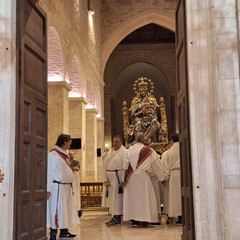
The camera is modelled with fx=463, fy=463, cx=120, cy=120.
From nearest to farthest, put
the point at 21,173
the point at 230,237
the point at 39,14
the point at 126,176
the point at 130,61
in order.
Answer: the point at 230,237, the point at 21,173, the point at 39,14, the point at 126,176, the point at 130,61

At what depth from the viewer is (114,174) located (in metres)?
9.38

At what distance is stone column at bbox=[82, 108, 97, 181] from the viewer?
17453 mm

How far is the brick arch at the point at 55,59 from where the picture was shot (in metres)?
12.4

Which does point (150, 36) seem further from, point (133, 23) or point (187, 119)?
point (187, 119)

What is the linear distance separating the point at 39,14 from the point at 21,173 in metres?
2.11

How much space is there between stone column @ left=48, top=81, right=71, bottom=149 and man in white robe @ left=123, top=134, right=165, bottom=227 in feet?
14.1

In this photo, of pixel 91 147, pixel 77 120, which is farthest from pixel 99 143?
pixel 77 120

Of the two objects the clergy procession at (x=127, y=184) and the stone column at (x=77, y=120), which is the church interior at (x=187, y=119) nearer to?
the clergy procession at (x=127, y=184)

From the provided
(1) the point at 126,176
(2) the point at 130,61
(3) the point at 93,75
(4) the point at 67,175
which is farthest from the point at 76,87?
(2) the point at 130,61

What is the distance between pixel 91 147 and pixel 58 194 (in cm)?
1104

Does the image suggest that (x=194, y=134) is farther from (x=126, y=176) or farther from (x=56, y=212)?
(x=126, y=176)

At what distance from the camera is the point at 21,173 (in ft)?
15.7

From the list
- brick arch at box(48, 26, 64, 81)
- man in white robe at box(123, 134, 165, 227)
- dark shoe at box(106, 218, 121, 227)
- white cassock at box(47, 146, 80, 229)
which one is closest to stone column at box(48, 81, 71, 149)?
brick arch at box(48, 26, 64, 81)

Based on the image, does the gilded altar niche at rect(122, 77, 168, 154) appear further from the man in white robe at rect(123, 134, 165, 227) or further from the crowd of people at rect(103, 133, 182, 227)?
the man in white robe at rect(123, 134, 165, 227)
